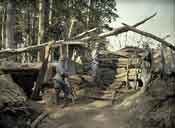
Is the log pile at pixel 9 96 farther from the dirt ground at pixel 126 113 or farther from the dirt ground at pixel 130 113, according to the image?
the dirt ground at pixel 130 113

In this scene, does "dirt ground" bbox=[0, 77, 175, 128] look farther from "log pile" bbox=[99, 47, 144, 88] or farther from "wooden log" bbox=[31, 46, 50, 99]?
"log pile" bbox=[99, 47, 144, 88]

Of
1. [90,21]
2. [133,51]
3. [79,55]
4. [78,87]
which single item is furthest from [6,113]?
[90,21]

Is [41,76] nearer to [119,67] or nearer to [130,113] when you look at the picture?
[130,113]

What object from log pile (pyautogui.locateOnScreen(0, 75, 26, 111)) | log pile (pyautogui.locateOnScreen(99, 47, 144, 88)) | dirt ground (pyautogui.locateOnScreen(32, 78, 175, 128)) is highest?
log pile (pyautogui.locateOnScreen(99, 47, 144, 88))

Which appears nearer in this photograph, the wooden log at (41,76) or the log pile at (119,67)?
the wooden log at (41,76)

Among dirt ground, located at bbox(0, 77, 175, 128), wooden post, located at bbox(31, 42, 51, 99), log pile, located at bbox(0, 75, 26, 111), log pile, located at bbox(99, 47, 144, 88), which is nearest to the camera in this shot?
log pile, located at bbox(0, 75, 26, 111)

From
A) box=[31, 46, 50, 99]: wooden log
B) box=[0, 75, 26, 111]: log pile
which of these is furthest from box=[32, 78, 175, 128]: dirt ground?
box=[0, 75, 26, 111]: log pile

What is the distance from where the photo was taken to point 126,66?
54.4ft

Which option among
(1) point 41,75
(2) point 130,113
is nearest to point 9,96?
(1) point 41,75

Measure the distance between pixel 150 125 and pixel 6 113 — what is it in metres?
3.75

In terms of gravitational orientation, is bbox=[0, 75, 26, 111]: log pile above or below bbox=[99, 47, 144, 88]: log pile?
below

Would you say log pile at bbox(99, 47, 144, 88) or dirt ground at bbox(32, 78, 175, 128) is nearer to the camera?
dirt ground at bbox(32, 78, 175, 128)

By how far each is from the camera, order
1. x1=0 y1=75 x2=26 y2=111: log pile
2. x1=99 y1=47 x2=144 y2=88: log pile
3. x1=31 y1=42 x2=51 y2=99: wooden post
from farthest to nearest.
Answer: x1=99 y1=47 x2=144 y2=88: log pile → x1=31 y1=42 x2=51 y2=99: wooden post → x1=0 y1=75 x2=26 y2=111: log pile

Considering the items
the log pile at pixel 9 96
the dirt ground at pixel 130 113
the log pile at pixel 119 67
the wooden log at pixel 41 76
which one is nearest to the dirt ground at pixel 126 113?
the dirt ground at pixel 130 113
